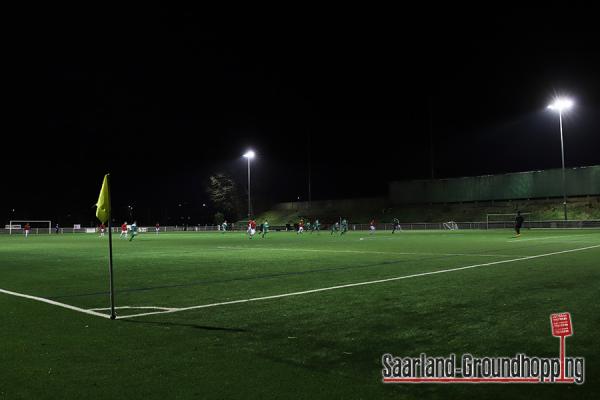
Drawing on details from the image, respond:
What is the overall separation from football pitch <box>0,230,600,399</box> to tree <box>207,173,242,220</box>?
313 ft

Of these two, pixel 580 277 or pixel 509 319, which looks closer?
pixel 509 319

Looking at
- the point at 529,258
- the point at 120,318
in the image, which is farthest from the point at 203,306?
the point at 529,258

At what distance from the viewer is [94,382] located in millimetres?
4781

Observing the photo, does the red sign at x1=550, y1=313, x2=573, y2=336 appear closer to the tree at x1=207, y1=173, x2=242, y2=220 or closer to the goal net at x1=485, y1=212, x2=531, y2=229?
the goal net at x1=485, y1=212, x2=531, y2=229

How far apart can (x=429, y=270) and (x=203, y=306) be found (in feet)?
24.9

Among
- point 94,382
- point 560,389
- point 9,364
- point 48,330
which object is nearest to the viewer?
point 560,389

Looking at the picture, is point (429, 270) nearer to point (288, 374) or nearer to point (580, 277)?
point (580, 277)

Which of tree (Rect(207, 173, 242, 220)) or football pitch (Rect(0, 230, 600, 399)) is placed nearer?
football pitch (Rect(0, 230, 600, 399))

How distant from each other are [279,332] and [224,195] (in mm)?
102711

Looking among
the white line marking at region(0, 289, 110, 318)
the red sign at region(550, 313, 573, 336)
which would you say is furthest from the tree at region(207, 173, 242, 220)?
the red sign at region(550, 313, 573, 336)

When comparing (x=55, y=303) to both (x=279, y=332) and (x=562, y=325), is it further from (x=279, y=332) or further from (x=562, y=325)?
(x=562, y=325)

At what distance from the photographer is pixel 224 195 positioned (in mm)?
108188

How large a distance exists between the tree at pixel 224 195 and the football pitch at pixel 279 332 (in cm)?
9552

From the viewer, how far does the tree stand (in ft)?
355
